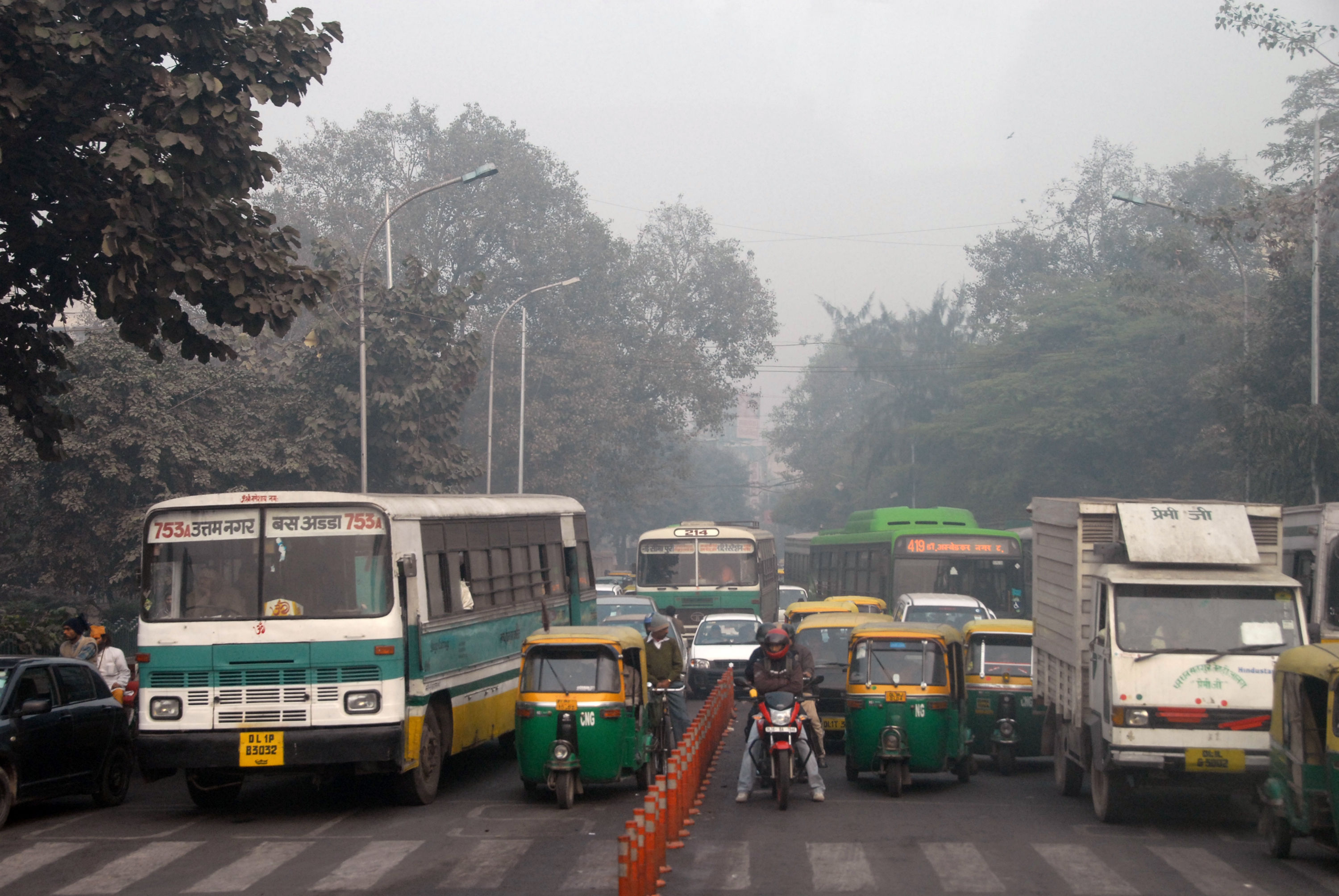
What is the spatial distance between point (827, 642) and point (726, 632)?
4998 millimetres

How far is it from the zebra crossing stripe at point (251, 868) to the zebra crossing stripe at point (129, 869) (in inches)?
19.8

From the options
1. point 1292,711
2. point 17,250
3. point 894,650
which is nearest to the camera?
point 1292,711

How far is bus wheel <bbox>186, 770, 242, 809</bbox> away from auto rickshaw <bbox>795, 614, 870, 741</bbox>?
22.5 feet

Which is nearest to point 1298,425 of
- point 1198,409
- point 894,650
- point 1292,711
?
point 1198,409

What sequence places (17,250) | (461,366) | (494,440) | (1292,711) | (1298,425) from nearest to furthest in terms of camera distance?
(1292,711), (17,250), (1298,425), (461,366), (494,440)

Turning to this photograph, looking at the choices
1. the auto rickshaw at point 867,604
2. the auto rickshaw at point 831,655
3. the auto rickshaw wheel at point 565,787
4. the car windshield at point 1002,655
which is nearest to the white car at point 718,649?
the auto rickshaw at point 867,604

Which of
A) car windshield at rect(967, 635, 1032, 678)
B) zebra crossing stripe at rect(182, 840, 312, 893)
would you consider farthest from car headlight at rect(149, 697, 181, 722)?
car windshield at rect(967, 635, 1032, 678)

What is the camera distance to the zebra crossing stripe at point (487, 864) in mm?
9305

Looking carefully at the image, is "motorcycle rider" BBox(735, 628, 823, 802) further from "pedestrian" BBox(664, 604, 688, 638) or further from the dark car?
"pedestrian" BBox(664, 604, 688, 638)

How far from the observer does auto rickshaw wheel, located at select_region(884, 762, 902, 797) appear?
1282cm

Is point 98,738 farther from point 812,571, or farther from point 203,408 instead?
point 812,571

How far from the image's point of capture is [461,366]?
35.2m

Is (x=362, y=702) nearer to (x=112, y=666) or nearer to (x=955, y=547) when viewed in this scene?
(x=112, y=666)

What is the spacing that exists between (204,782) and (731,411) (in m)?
56.7
